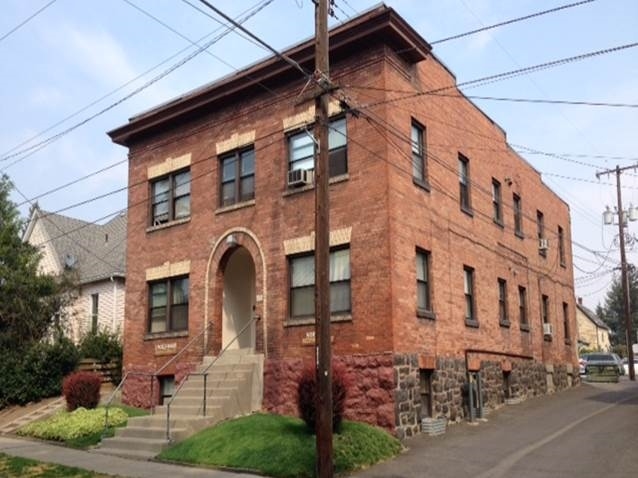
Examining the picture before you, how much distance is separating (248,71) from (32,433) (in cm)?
1127

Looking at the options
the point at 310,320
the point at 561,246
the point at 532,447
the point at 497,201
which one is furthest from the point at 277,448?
the point at 561,246

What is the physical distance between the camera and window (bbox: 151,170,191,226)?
21172mm

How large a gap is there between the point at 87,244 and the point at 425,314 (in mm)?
23899

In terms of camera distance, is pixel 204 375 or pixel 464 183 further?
pixel 464 183

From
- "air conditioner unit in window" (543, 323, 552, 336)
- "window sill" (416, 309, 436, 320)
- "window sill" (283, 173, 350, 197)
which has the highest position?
"window sill" (283, 173, 350, 197)

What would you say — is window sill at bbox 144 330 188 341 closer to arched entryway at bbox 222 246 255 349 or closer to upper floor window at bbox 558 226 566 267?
arched entryway at bbox 222 246 255 349

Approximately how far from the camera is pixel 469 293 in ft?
65.1

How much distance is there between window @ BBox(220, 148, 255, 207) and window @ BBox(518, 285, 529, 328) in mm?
10375

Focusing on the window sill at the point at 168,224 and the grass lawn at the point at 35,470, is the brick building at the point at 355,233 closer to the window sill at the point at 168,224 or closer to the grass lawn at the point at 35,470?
the window sill at the point at 168,224

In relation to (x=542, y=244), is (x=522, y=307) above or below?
below

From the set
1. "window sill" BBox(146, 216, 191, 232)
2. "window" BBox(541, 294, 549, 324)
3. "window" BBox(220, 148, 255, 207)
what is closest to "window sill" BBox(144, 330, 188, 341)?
"window sill" BBox(146, 216, 191, 232)

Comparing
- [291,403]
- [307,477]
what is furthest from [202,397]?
[307,477]

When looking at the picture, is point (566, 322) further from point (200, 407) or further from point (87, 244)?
point (87, 244)

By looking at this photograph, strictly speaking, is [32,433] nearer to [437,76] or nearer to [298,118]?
[298,118]
